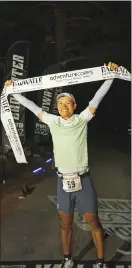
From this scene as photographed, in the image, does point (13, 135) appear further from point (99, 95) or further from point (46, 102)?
point (99, 95)

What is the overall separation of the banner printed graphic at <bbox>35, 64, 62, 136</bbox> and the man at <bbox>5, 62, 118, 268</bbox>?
0.02 m

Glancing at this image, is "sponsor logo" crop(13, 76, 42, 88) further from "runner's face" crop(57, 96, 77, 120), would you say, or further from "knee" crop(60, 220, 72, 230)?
"knee" crop(60, 220, 72, 230)

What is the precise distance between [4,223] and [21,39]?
0.79m

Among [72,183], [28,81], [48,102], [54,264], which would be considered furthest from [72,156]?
[54,264]

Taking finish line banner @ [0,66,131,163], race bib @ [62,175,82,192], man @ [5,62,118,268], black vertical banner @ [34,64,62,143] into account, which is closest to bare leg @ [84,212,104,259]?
man @ [5,62,118,268]

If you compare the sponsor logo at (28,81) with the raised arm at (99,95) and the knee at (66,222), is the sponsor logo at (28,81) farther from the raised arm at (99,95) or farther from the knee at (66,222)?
the knee at (66,222)

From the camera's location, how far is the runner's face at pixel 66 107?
1.58 metres

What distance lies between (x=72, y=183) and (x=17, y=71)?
0.52 metres

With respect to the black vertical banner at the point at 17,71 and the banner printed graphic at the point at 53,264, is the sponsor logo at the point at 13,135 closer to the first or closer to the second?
A: the black vertical banner at the point at 17,71

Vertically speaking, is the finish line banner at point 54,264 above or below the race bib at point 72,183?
below

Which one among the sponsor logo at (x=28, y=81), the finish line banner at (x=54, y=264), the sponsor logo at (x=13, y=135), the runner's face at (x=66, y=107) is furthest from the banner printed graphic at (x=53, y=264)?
the sponsor logo at (x=28, y=81)

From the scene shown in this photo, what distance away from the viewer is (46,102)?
1631 mm

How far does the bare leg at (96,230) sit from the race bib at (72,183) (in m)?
0.13

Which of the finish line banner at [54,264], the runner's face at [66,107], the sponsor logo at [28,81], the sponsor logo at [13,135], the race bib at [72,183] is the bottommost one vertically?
the finish line banner at [54,264]
